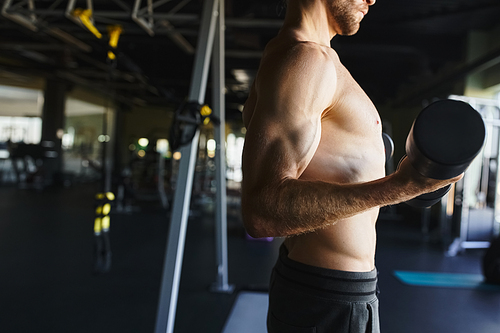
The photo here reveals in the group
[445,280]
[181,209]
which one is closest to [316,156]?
[181,209]

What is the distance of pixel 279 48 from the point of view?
25.8 inches

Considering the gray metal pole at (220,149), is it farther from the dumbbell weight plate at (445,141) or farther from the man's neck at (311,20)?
the dumbbell weight plate at (445,141)

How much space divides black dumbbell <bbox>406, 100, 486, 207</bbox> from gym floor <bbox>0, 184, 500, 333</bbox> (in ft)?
6.43

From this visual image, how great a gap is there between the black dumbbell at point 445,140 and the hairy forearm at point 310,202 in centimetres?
5

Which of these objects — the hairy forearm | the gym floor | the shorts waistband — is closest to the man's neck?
the hairy forearm

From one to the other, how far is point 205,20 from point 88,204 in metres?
5.25

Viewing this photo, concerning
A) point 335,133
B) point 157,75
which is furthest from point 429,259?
point 157,75

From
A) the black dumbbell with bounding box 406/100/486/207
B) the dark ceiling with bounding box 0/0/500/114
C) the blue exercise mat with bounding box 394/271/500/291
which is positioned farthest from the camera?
the dark ceiling with bounding box 0/0/500/114

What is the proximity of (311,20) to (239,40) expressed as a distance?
4.63 m

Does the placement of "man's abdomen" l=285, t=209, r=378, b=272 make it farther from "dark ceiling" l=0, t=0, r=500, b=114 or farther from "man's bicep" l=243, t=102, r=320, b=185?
"dark ceiling" l=0, t=0, r=500, b=114

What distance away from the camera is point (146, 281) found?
Result: 9.13ft

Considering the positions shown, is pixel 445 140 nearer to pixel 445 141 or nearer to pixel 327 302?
pixel 445 141

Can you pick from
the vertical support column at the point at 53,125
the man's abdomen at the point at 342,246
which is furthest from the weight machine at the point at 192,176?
the vertical support column at the point at 53,125

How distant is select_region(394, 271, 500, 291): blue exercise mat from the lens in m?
2.95
